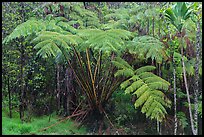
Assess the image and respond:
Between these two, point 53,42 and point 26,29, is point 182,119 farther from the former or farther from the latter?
point 26,29

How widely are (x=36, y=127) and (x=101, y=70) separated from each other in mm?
1775

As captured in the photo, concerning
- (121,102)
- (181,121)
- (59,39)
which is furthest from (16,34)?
(181,121)

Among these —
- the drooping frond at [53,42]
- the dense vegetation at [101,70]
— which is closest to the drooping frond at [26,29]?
the dense vegetation at [101,70]

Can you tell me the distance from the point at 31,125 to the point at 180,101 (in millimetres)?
3193

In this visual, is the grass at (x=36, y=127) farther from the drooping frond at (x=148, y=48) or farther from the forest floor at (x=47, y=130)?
the drooping frond at (x=148, y=48)

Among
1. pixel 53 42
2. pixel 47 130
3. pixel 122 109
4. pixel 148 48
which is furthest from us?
pixel 122 109

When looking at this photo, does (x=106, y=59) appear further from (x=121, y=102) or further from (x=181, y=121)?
(x=181, y=121)

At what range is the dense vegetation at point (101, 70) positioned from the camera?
16.1 feet

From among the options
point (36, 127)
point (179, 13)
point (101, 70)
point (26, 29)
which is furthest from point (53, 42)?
point (179, 13)

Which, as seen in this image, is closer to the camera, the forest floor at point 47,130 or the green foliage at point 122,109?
the forest floor at point 47,130

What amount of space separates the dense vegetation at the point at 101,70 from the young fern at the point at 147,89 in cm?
2

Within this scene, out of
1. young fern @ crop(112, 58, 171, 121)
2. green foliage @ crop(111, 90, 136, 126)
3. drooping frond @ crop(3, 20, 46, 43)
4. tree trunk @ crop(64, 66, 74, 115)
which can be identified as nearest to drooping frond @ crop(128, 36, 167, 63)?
young fern @ crop(112, 58, 171, 121)

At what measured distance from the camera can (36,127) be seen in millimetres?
5473

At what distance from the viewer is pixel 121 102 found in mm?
6316
